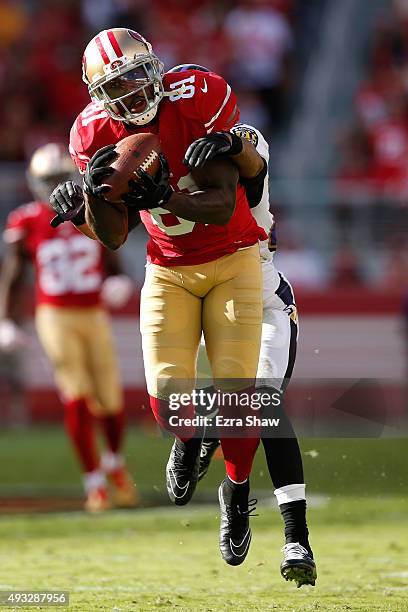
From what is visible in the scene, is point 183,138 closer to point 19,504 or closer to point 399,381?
point 19,504

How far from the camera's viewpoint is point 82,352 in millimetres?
7508

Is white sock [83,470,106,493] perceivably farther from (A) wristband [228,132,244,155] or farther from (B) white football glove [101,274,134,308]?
(A) wristband [228,132,244,155]

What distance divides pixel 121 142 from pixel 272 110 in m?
8.21

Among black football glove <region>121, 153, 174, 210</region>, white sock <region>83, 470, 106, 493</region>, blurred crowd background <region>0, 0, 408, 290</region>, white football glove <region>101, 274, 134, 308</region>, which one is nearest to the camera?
black football glove <region>121, 153, 174, 210</region>

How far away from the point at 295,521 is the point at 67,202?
1.35 m

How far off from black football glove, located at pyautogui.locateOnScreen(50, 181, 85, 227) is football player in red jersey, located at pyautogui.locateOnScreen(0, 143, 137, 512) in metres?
2.99

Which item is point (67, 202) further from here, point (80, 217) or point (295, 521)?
point (295, 521)

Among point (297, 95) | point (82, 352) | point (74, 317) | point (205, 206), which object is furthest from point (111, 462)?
point (297, 95)

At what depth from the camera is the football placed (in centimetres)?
402

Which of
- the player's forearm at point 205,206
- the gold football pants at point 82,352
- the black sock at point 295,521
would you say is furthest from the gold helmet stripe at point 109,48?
the gold football pants at point 82,352

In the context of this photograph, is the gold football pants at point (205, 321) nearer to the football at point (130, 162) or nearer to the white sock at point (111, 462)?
the football at point (130, 162)

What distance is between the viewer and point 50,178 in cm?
732

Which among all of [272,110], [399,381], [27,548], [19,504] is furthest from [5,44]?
[27,548]

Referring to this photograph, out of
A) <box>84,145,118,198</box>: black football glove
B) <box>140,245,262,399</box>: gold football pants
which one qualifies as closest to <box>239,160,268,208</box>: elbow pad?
<box>140,245,262,399</box>: gold football pants
